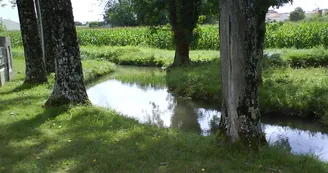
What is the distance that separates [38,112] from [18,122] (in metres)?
0.72

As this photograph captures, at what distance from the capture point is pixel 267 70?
13.1 m

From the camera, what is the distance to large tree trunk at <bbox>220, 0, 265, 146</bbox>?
14.9 ft

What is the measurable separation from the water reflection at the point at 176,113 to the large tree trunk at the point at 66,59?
1786mm

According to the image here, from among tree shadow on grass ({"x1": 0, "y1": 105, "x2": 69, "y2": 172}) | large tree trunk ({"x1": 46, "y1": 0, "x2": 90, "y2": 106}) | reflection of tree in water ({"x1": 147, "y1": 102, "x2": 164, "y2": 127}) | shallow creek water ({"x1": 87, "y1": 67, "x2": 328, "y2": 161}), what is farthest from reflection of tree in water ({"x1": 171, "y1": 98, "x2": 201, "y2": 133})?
Answer: tree shadow on grass ({"x1": 0, "y1": 105, "x2": 69, "y2": 172})

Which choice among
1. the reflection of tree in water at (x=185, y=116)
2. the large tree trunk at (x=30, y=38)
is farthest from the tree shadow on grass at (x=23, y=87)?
the reflection of tree in water at (x=185, y=116)

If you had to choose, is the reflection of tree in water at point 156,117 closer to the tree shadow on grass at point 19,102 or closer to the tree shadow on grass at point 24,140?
the tree shadow on grass at point 24,140

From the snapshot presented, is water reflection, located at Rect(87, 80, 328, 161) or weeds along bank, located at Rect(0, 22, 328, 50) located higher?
weeds along bank, located at Rect(0, 22, 328, 50)

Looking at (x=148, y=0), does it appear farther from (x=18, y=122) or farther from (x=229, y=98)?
(x=229, y=98)

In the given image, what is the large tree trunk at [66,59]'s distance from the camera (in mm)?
7375

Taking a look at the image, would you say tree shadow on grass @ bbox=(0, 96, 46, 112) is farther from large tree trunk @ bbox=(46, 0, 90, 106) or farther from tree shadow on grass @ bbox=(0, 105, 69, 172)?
tree shadow on grass @ bbox=(0, 105, 69, 172)

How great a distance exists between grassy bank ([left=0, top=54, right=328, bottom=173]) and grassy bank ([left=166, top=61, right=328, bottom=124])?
450 cm

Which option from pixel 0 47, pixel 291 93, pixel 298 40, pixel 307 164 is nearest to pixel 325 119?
pixel 291 93

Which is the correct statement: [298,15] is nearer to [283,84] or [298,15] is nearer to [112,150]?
[283,84]

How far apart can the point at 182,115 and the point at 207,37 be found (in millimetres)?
15631
